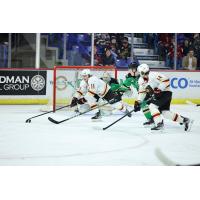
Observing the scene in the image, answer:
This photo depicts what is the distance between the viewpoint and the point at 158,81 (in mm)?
3717

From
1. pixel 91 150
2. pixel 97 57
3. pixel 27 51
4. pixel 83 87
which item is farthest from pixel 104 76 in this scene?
pixel 91 150

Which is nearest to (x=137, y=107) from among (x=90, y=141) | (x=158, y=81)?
(x=158, y=81)

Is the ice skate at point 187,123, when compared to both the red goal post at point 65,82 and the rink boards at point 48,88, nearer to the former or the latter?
the rink boards at point 48,88

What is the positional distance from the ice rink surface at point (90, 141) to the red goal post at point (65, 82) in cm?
27

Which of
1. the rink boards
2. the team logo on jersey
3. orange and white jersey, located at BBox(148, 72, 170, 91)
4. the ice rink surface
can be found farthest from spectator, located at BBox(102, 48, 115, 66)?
the team logo on jersey

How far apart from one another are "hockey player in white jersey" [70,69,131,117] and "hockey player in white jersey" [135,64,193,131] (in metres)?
0.51

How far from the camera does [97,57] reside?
376 cm

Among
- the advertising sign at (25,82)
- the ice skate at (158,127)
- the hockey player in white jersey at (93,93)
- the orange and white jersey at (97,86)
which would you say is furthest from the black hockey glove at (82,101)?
the ice skate at (158,127)

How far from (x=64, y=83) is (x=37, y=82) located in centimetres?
28

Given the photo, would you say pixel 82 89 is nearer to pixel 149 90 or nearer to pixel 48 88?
pixel 48 88

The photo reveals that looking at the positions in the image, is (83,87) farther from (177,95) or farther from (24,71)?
(177,95)

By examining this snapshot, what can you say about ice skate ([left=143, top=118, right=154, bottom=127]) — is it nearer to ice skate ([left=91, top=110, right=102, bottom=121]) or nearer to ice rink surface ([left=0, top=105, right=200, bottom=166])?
ice rink surface ([left=0, top=105, right=200, bottom=166])

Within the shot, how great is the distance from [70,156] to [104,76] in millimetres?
1547
